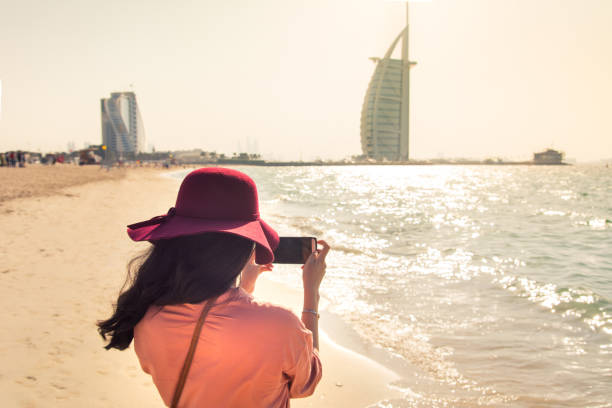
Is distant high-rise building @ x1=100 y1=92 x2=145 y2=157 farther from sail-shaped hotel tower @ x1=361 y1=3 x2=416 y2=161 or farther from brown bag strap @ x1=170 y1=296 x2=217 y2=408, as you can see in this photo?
brown bag strap @ x1=170 y1=296 x2=217 y2=408

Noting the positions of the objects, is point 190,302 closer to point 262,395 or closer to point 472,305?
point 262,395

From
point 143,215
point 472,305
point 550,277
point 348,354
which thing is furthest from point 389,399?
point 143,215

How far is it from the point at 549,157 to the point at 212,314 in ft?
651

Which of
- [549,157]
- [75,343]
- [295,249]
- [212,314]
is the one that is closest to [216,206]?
[212,314]

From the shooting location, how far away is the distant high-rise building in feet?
415

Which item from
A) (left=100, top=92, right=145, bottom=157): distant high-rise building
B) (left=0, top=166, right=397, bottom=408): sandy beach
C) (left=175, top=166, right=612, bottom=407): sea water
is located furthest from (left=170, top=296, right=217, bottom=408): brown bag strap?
(left=100, top=92, right=145, bottom=157): distant high-rise building

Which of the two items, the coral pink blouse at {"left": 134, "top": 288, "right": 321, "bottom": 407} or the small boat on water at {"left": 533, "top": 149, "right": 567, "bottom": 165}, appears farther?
the small boat on water at {"left": 533, "top": 149, "right": 567, "bottom": 165}

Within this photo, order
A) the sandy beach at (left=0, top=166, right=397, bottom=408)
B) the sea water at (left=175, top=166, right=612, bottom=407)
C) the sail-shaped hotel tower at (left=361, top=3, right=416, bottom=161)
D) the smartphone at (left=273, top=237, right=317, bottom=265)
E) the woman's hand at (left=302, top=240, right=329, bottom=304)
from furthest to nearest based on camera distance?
the sail-shaped hotel tower at (left=361, top=3, right=416, bottom=161)
the sea water at (left=175, top=166, right=612, bottom=407)
the sandy beach at (left=0, top=166, right=397, bottom=408)
the smartphone at (left=273, top=237, right=317, bottom=265)
the woman's hand at (left=302, top=240, right=329, bottom=304)

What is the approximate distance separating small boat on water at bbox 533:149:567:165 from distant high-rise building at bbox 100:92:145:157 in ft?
539

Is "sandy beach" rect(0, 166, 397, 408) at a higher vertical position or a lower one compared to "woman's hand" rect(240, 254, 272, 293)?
lower

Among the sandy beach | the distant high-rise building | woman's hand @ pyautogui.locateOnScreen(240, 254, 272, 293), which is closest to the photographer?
woman's hand @ pyautogui.locateOnScreen(240, 254, 272, 293)

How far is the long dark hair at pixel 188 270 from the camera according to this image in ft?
3.72

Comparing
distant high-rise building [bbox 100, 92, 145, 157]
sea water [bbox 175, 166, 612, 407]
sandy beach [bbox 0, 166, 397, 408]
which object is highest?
distant high-rise building [bbox 100, 92, 145, 157]

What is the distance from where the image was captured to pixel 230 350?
3.57ft
